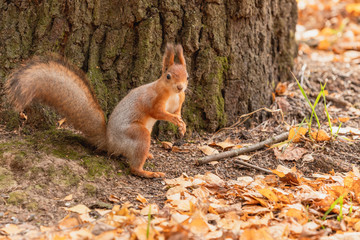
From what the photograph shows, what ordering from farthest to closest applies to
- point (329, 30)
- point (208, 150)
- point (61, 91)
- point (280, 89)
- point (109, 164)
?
point (329, 30), point (280, 89), point (208, 150), point (109, 164), point (61, 91)

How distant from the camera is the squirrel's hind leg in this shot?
101 inches

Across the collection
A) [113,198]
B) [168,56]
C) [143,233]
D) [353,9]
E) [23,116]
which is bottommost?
[113,198]

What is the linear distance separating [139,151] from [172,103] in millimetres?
457

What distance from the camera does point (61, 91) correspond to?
8.18ft

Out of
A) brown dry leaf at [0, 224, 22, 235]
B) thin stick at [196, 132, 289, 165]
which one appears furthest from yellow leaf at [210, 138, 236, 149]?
brown dry leaf at [0, 224, 22, 235]

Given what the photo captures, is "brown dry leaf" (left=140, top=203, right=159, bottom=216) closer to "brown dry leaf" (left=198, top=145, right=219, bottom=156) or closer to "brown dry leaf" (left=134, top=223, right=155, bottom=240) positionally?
"brown dry leaf" (left=134, top=223, right=155, bottom=240)

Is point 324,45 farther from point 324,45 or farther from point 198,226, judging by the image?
point 198,226

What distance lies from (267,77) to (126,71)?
1.26 meters

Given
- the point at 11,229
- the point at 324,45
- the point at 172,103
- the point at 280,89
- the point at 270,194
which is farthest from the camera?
the point at 324,45

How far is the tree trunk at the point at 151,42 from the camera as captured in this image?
281 centimetres

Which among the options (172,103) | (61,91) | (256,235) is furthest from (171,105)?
(256,235)

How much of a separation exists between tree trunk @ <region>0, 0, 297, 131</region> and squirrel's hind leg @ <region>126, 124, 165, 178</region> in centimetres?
50

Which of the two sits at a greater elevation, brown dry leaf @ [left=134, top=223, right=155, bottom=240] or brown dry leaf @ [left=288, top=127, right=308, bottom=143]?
brown dry leaf @ [left=288, top=127, right=308, bottom=143]

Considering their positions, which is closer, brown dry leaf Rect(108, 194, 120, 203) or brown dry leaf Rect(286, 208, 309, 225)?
brown dry leaf Rect(286, 208, 309, 225)
